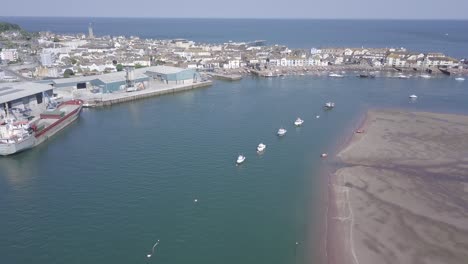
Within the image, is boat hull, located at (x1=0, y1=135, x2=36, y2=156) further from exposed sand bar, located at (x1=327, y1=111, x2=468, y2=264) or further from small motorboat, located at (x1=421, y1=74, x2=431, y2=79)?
small motorboat, located at (x1=421, y1=74, x2=431, y2=79)

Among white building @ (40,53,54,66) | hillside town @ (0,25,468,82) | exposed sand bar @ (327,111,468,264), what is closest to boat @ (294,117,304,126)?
exposed sand bar @ (327,111,468,264)

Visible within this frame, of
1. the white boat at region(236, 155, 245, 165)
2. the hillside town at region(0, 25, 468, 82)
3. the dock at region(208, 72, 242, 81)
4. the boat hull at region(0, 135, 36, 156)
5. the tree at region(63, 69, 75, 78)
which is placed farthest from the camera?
the hillside town at region(0, 25, 468, 82)

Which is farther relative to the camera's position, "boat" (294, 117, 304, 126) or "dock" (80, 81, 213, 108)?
"dock" (80, 81, 213, 108)

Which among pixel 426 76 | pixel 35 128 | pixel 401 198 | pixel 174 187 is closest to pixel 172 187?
pixel 174 187

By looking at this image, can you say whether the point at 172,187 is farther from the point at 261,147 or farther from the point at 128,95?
the point at 128,95

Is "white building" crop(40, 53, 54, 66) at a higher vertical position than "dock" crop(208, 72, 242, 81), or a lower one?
higher

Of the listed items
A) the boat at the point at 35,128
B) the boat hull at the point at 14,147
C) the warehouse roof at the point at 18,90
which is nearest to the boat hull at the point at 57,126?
the boat at the point at 35,128
